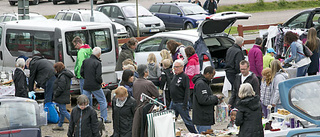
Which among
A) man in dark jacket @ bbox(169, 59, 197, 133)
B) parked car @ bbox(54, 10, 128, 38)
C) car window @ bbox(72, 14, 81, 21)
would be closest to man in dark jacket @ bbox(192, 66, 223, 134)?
man in dark jacket @ bbox(169, 59, 197, 133)

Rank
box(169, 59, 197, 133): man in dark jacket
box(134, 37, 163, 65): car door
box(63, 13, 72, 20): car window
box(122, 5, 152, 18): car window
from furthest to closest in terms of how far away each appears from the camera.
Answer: box(122, 5, 152, 18): car window → box(63, 13, 72, 20): car window → box(134, 37, 163, 65): car door → box(169, 59, 197, 133): man in dark jacket

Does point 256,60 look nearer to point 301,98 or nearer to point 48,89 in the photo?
point 48,89

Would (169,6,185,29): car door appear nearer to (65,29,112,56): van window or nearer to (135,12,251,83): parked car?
(135,12,251,83): parked car

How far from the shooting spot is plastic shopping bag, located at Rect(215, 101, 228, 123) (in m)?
10.5

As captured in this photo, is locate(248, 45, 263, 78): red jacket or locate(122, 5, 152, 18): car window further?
locate(122, 5, 152, 18): car window

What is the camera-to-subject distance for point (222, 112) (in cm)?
1055

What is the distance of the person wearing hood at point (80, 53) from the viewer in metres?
12.0

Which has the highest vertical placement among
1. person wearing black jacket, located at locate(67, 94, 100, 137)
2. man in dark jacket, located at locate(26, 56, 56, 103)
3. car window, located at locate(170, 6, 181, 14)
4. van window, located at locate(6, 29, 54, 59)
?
car window, located at locate(170, 6, 181, 14)

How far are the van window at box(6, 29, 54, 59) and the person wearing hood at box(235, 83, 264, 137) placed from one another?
5.72 metres

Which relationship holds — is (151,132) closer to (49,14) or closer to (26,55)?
(26,55)

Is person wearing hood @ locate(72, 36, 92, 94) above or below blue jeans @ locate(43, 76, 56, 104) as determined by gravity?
above

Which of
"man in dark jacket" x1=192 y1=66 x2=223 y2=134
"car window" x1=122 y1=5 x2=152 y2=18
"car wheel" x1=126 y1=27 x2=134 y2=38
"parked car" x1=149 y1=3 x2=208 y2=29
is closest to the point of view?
"man in dark jacket" x1=192 y1=66 x2=223 y2=134

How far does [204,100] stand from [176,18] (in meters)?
16.8

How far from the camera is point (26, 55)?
43.3 ft
